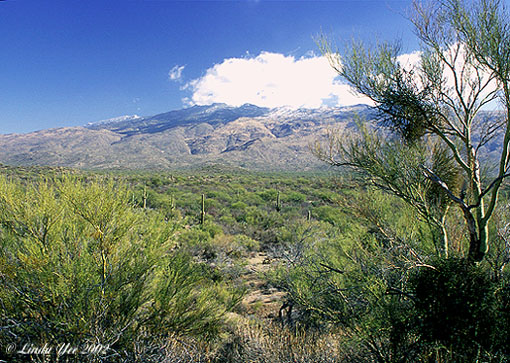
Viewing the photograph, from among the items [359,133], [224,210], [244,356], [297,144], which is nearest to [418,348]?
[244,356]

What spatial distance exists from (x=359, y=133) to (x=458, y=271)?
2.41 metres

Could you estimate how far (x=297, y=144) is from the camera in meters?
194

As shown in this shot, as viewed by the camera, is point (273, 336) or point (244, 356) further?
point (273, 336)

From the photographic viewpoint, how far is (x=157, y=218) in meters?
5.48

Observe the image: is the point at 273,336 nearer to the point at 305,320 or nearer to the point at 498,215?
the point at 305,320

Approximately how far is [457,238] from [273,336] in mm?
3583

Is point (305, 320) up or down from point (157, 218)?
down

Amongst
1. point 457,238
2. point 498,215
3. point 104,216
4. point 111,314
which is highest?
point 104,216

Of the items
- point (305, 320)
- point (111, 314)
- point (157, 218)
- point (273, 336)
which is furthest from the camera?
point (305, 320)

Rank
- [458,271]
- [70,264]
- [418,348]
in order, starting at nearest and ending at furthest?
1. [458,271]
2. [418,348]
3. [70,264]

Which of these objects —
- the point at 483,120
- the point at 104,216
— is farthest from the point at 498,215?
the point at 104,216

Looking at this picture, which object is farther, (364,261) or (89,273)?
(364,261)

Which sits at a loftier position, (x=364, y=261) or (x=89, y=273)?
(x=89, y=273)

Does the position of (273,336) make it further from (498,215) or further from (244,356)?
(498,215)
